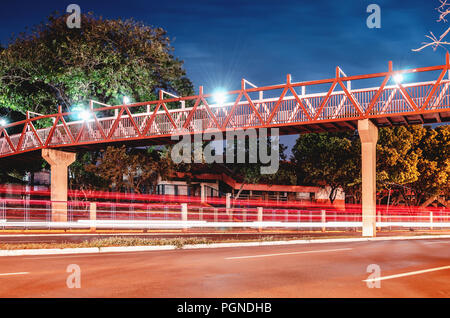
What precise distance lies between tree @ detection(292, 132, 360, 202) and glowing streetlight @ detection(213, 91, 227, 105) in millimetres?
17416

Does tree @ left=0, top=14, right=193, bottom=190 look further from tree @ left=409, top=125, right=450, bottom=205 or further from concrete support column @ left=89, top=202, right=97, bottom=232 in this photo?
tree @ left=409, top=125, right=450, bottom=205

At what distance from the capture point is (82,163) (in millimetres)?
42000

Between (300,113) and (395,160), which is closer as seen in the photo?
(300,113)

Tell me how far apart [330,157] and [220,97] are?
18.6 metres

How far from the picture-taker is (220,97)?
32875 mm

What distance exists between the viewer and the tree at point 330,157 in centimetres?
4641

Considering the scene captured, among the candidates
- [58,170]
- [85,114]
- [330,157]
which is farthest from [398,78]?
[58,170]

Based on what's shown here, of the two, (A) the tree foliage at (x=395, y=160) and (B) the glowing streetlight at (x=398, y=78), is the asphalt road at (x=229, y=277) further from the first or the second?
(A) the tree foliage at (x=395, y=160)

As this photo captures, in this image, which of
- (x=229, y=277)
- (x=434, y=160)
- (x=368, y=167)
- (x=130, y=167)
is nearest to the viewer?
(x=229, y=277)

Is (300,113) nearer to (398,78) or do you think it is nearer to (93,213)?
(398,78)

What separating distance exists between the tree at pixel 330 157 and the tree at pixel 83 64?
657 inches

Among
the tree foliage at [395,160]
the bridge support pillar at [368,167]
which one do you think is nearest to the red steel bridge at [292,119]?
the bridge support pillar at [368,167]
